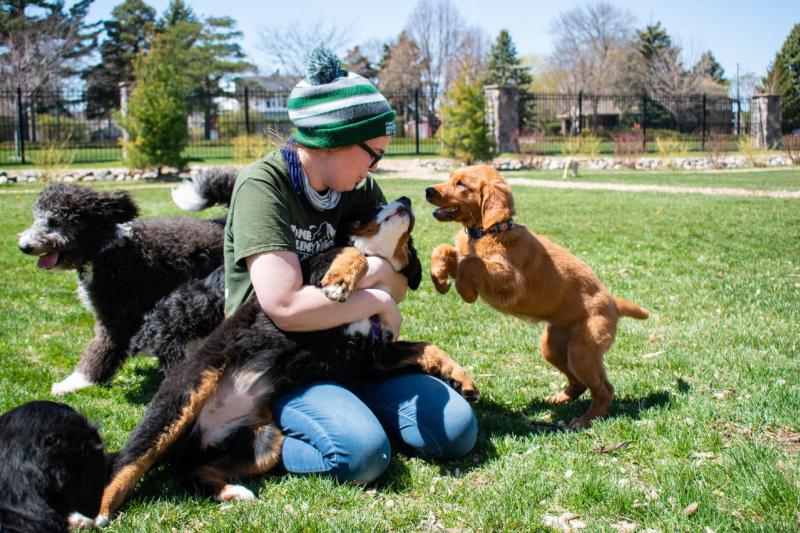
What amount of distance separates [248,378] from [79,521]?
3.03 feet

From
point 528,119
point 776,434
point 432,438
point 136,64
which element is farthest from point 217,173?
point 528,119

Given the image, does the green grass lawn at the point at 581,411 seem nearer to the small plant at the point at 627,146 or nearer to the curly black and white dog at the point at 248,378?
the curly black and white dog at the point at 248,378

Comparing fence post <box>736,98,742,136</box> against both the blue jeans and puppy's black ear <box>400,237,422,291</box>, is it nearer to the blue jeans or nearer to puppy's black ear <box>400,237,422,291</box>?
puppy's black ear <box>400,237,422,291</box>

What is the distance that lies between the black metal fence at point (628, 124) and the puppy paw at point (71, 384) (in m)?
26.4

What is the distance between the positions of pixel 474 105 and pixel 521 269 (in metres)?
21.6

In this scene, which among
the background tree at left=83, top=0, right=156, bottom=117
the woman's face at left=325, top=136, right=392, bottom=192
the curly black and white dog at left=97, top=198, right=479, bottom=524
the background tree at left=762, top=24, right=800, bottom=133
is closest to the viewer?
the curly black and white dog at left=97, top=198, right=479, bottom=524

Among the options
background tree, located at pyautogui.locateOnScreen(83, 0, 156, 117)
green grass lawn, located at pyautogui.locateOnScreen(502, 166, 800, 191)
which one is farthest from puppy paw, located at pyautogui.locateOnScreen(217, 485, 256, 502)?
background tree, located at pyautogui.locateOnScreen(83, 0, 156, 117)

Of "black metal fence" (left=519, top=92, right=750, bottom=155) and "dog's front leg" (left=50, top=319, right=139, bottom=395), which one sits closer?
"dog's front leg" (left=50, top=319, right=139, bottom=395)

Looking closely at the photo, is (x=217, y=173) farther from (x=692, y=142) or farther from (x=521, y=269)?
(x=692, y=142)

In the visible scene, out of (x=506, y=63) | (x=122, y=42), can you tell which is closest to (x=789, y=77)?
(x=506, y=63)

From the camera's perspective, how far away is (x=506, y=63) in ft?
210

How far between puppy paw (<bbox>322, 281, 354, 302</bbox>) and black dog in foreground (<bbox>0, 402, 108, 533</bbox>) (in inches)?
44.6

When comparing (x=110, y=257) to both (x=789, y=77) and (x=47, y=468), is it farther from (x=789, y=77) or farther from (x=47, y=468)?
(x=789, y=77)

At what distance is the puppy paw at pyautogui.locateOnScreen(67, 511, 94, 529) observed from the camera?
104 inches
